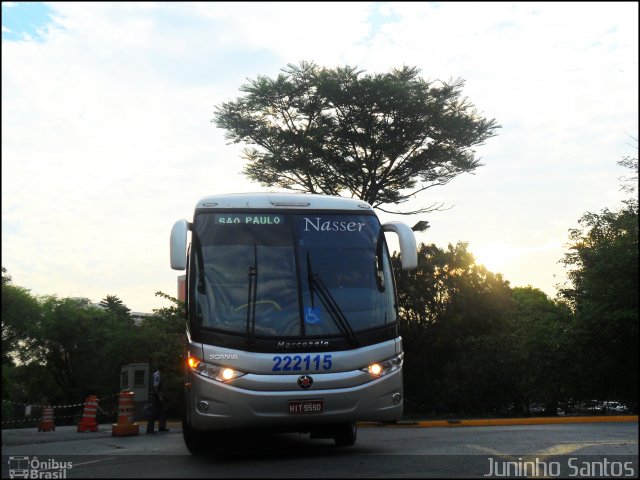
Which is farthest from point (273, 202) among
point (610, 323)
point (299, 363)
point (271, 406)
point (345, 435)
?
point (610, 323)

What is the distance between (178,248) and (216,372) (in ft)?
5.63

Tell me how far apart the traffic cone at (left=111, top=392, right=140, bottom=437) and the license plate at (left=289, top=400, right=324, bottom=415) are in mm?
9274

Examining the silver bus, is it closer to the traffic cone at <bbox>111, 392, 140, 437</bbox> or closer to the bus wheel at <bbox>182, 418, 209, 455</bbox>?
the bus wheel at <bbox>182, 418, 209, 455</bbox>

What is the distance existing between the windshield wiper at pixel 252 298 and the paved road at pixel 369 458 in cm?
144

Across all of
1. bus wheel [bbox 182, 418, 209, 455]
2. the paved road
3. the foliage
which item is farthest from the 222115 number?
the foliage

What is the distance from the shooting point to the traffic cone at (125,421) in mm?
16828

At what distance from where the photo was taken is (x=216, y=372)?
880 cm

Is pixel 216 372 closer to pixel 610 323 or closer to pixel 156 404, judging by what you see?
pixel 156 404

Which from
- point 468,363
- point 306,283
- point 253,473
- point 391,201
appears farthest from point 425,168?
point 253,473

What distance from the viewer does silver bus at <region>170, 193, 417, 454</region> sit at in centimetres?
876

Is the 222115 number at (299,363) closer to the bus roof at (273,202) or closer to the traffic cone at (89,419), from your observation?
the bus roof at (273,202)

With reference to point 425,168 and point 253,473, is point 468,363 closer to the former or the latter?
point 425,168

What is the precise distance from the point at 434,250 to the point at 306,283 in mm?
23939

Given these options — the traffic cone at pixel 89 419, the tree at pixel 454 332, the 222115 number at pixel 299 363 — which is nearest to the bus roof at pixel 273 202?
the 222115 number at pixel 299 363
